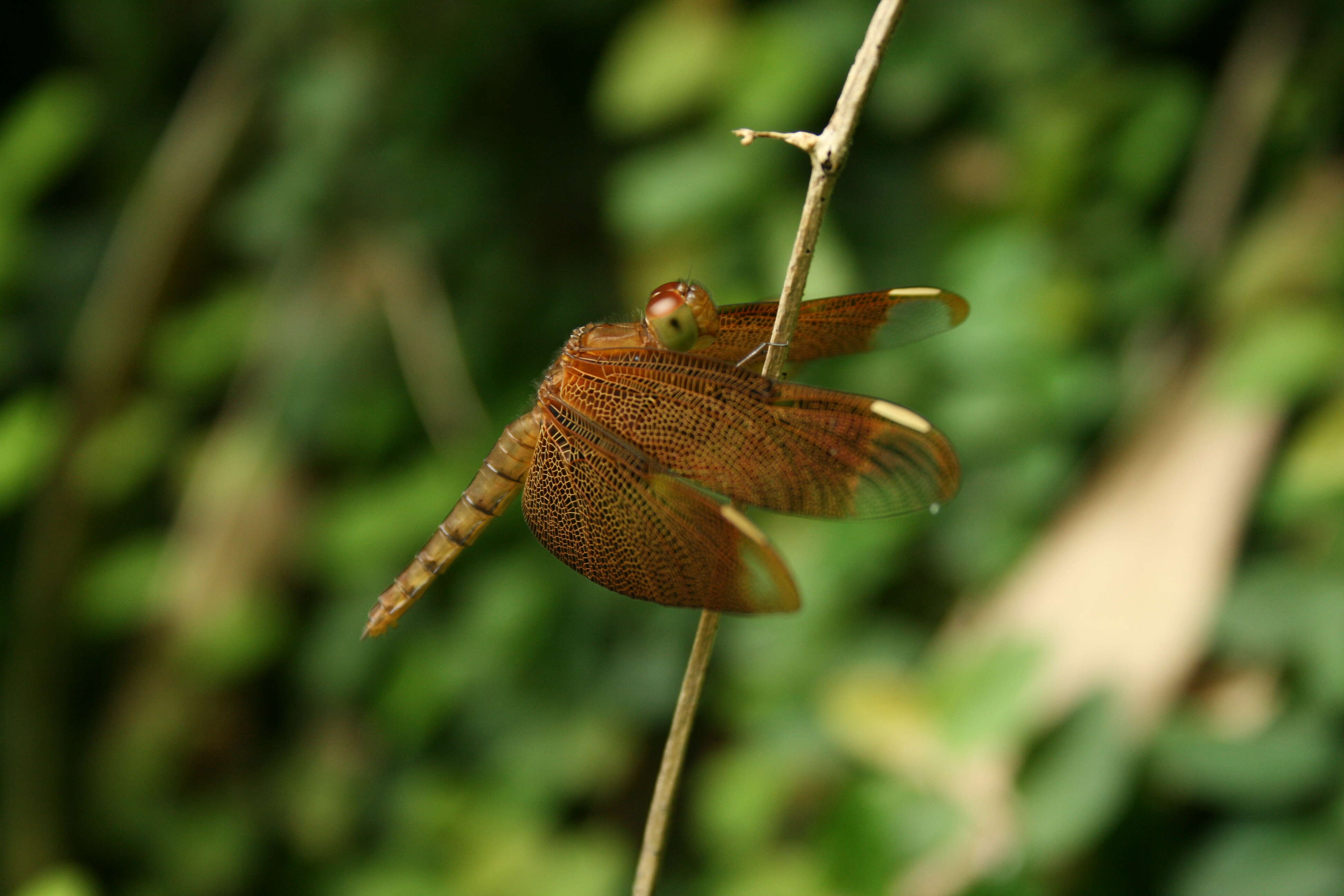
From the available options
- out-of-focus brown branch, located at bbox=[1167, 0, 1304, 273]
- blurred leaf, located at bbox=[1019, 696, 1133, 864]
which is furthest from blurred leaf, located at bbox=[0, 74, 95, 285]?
out-of-focus brown branch, located at bbox=[1167, 0, 1304, 273]

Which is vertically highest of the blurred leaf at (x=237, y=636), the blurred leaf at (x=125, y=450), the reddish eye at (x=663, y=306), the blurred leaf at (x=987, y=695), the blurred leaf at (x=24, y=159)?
the blurred leaf at (x=24, y=159)

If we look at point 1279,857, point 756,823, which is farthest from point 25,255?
point 1279,857

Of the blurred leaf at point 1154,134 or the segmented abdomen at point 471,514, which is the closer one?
the segmented abdomen at point 471,514

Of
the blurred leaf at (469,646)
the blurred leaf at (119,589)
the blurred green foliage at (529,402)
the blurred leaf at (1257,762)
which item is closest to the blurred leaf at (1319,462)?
the blurred green foliage at (529,402)

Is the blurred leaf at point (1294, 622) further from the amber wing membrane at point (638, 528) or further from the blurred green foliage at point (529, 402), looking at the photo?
the amber wing membrane at point (638, 528)

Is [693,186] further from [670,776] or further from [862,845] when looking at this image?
[670,776]

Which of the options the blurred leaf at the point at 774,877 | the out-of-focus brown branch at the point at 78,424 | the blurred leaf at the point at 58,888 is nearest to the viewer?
the blurred leaf at the point at 58,888

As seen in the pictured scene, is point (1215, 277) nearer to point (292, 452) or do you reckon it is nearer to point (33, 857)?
point (292, 452)
